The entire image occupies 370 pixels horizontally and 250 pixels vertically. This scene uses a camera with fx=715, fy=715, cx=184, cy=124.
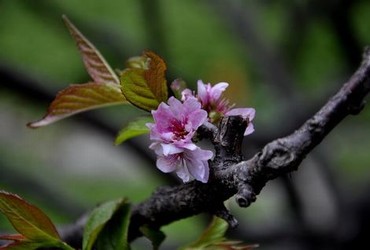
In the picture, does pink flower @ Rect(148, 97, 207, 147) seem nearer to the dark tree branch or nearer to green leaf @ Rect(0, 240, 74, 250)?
the dark tree branch

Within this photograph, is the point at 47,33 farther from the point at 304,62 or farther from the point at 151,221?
the point at 151,221

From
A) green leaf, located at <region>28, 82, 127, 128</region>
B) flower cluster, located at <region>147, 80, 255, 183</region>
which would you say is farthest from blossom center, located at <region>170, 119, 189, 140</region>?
green leaf, located at <region>28, 82, 127, 128</region>

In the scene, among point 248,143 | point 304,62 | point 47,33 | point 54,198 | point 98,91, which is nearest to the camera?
point 98,91

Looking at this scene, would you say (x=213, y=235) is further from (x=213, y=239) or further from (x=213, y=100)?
(x=213, y=100)

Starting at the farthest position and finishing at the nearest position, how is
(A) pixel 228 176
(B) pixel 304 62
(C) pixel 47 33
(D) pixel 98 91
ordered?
(C) pixel 47 33
(B) pixel 304 62
(D) pixel 98 91
(A) pixel 228 176

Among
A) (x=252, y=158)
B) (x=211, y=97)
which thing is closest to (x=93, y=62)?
(x=211, y=97)

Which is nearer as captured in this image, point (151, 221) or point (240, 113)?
point (240, 113)

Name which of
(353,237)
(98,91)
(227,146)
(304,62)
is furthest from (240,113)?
(304,62)

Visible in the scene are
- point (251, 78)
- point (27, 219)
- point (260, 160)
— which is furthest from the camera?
→ point (251, 78)
